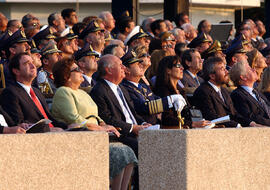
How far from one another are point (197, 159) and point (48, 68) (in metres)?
4.42

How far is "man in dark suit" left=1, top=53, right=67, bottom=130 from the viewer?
812 cm

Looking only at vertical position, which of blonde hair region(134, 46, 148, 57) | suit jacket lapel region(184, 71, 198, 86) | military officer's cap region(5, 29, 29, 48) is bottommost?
suit jacket lapel region(184, 71, 198, 86)

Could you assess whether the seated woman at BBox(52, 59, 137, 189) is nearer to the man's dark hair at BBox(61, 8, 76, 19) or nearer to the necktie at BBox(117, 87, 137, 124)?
the necktie at BBox(117, 87, 137, 124)

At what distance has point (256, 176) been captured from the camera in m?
7.20

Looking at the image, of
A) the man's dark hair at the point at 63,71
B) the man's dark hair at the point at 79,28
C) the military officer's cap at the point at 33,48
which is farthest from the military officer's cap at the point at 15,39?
the man's dark hair at the point at 79,28

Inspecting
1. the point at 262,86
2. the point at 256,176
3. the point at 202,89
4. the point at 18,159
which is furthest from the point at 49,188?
the point at 262,86

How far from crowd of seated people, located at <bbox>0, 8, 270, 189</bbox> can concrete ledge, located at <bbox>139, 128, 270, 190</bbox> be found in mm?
1246

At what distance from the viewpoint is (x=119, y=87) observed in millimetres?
9781

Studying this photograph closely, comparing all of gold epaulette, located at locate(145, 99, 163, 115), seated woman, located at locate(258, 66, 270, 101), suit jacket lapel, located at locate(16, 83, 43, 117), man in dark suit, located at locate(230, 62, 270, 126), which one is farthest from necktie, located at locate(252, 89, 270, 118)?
suit jacket lapel, located at locate(16, 83, 43, 117)

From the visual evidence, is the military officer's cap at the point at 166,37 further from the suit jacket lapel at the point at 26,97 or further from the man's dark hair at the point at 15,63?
the suit jacket lapel at the point at 26,97

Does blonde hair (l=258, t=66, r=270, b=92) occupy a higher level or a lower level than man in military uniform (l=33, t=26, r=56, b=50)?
lower

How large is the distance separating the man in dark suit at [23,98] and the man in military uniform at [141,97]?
5.01 feet

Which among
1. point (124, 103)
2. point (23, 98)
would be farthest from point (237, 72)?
point (23, 98)

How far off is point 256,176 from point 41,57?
14.6 feet
